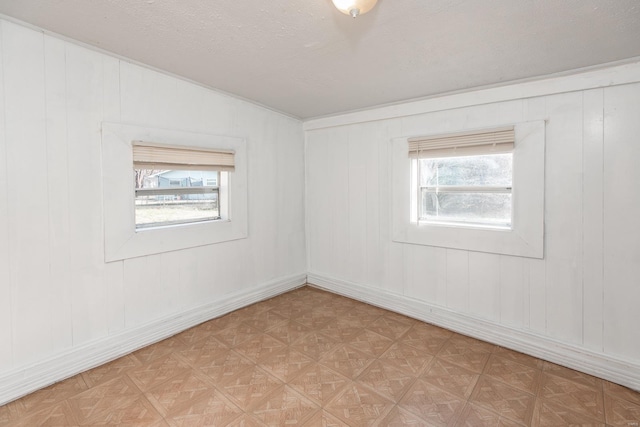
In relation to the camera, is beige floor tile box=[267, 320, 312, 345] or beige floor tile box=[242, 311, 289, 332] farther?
beige floor tile box=[242, 311, 289, 332]

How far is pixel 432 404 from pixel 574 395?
3.12ft

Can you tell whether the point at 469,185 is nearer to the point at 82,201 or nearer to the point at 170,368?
the point at 170,368

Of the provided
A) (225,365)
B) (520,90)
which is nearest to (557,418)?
(225,365)

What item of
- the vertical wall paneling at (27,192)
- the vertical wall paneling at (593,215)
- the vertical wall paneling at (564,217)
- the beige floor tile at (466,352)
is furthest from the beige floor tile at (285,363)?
the vertical wall paneling at (593,215)

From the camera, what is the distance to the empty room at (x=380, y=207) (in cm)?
192

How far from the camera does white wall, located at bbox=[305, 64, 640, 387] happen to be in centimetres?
218

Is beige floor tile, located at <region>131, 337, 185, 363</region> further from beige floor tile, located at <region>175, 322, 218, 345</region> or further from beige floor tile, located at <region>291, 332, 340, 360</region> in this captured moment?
beige floor tile, located at <region>291, 332, 340, 360</region>

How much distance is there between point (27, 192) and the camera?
82.7 inches

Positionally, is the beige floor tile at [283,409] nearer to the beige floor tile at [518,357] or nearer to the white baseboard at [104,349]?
the white baseboard at [104,349]

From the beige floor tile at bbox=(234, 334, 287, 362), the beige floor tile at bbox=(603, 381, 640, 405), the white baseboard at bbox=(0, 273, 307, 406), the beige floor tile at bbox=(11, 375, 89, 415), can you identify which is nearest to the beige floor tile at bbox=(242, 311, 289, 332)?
the beige floor tile at bbox=(234, 334, 287, 362)

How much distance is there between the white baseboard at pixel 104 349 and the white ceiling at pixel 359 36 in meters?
2.22

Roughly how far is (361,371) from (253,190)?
2213 mm

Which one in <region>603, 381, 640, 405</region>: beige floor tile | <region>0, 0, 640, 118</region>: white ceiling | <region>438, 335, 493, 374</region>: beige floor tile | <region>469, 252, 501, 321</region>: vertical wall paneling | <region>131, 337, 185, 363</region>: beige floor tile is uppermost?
<region>0, 0, 640, 118</region>: white ceiling

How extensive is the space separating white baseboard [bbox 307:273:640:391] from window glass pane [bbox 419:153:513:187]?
1234mm
